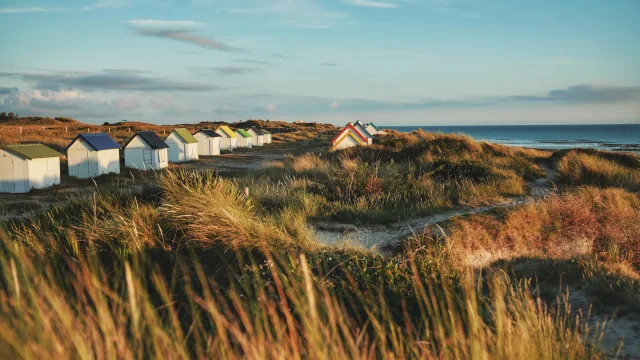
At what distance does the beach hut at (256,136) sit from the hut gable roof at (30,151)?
36040mm

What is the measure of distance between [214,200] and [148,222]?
3.54 feet

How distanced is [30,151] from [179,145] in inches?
604

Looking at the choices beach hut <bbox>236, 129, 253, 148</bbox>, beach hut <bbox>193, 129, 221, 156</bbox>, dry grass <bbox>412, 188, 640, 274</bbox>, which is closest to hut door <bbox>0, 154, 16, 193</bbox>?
dry grass <bbox>412, 188, 640, 274</bbox>

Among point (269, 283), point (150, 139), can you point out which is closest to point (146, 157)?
point (150, 139)

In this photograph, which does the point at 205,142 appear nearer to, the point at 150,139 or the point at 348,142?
the point at 150,139

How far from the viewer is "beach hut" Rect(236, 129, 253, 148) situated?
54.8 metres

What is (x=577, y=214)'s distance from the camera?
10758mm

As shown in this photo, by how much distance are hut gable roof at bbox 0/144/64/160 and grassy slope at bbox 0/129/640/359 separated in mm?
13543

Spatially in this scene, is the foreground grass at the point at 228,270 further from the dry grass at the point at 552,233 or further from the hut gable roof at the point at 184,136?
the hut gable roof at the point at 184,136

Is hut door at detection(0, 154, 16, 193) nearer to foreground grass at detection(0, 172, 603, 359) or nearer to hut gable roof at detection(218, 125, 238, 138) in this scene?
foreground grass at detection(0, 172, 603, 359)

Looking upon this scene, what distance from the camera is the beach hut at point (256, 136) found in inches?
2328

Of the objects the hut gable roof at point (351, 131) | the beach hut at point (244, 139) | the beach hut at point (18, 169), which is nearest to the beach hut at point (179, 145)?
the hut gable roof at point (351, 131)

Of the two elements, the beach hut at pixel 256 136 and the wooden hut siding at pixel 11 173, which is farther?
the beach hut at pixel 256 136

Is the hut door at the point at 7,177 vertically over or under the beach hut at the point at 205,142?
under
